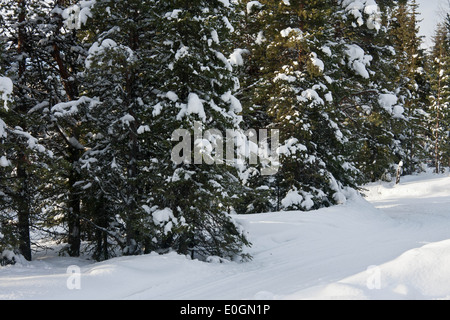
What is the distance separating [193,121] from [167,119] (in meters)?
0.64

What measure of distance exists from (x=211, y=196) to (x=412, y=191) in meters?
22.0

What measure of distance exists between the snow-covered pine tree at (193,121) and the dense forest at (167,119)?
0.04m

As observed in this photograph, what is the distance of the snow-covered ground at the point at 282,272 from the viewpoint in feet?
17.8

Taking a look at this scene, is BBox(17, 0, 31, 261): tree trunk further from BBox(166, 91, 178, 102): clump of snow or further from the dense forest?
BBox(166, 91, 178, 102): clump of snow

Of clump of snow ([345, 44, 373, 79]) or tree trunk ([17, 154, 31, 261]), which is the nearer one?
tree trunk ([17, 154, 31, 261])

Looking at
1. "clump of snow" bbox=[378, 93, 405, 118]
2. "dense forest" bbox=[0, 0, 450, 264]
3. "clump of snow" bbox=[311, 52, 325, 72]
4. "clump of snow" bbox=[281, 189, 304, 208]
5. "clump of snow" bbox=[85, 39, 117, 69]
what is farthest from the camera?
"clump of snow" bbox=[378, 93, 405, 118]

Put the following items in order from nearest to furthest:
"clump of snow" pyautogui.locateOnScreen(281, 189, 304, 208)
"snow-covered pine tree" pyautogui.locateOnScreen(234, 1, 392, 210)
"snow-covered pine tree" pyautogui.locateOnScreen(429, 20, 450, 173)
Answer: "snow-covered pine tree" pyautogui.locateOnScreen(234, 1, 392, 210) < "clump of snow" pyautogui.locateOnScreen(281, 189, 304, 208) < "snow-covered pine tree" pyautogui.locateOnScreen(429, 20, 450, 173)

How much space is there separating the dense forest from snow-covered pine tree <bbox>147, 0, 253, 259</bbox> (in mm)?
36

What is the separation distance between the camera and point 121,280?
6355mm

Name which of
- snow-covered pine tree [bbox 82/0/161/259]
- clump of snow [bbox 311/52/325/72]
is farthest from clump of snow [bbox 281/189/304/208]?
snow-covered pine tree [bbox 82/0/161/259]

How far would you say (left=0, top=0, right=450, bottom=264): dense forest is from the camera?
8.10 meters

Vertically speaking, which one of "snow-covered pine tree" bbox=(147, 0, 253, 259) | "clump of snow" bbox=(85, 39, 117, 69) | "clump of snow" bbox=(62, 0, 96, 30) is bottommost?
"snow-covered pine tree" bbox=(147, 0, 253, 259)
